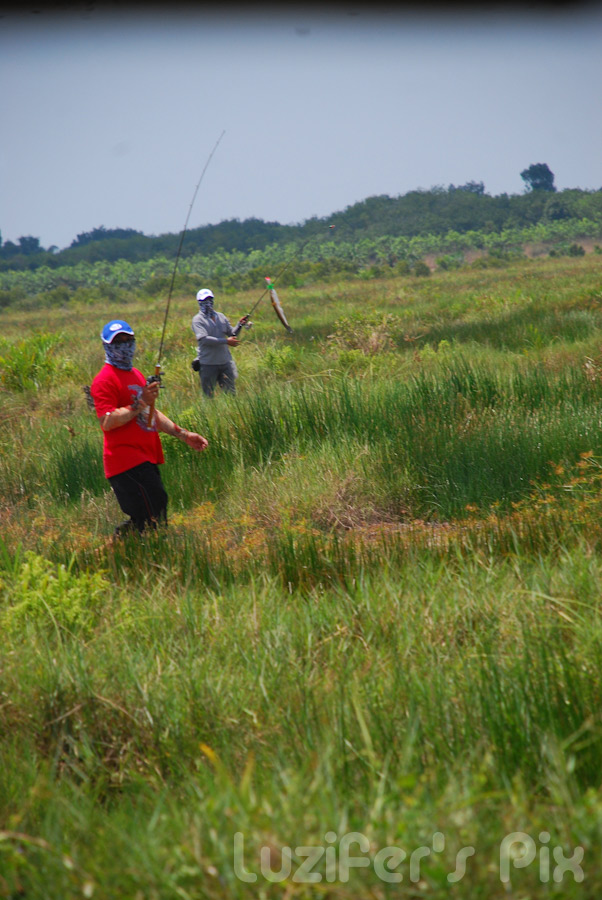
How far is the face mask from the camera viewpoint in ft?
16.4

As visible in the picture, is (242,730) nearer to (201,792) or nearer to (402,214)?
(201,792)

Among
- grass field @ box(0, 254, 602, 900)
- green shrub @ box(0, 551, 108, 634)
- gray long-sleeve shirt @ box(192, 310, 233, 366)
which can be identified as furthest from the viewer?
gray long-sleeve shirt @ box(192, 310, 233, 366)

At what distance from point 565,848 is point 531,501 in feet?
11.2

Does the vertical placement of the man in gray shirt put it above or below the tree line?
below

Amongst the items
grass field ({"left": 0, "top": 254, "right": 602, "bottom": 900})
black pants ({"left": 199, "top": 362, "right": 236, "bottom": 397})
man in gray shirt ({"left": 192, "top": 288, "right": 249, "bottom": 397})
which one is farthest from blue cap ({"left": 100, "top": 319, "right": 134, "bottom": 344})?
black pants ({"left": 199, "top": 362, "right": 236, "bottom": 397})

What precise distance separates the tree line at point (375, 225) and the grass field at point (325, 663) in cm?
9698

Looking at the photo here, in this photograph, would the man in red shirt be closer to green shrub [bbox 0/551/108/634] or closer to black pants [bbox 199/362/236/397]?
green shrub [bbox 0/551/108/634]

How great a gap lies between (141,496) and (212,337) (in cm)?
448

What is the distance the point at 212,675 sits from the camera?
2.93 metres

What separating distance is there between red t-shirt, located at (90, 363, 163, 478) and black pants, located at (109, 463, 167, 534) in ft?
0.26

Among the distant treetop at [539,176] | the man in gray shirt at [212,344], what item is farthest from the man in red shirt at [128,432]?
the distant treetop at [539,176]

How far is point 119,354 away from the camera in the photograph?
16.5 feet

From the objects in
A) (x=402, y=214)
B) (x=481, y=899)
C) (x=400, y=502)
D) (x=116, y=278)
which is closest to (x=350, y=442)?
(x=400, y=502)

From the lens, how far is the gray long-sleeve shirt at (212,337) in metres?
9.30
